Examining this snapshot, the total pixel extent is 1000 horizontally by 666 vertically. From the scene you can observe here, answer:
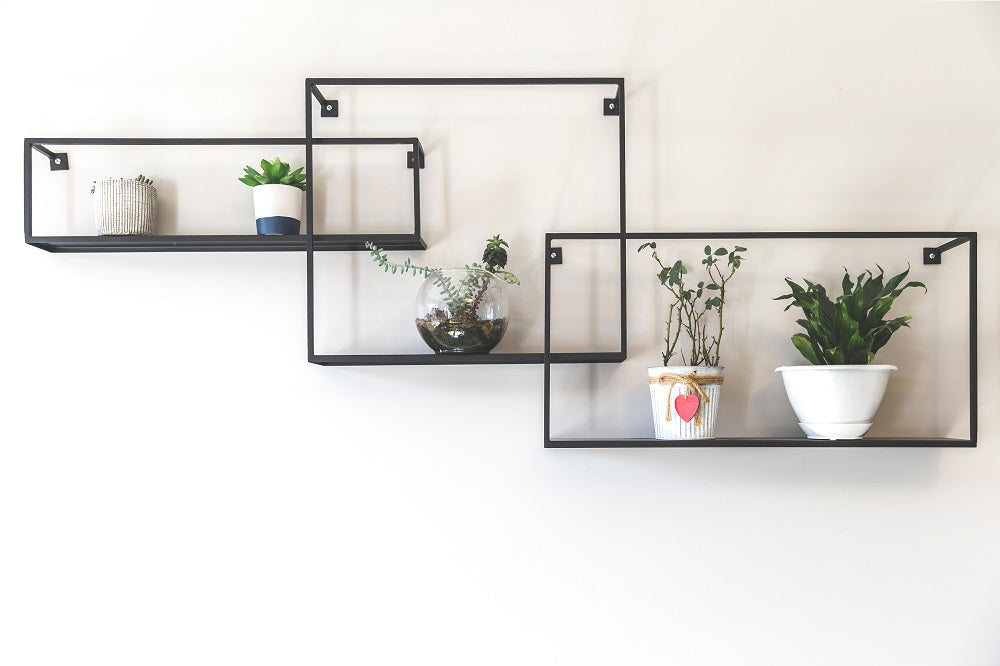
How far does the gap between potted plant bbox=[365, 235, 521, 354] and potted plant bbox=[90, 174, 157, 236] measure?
0.41 meters

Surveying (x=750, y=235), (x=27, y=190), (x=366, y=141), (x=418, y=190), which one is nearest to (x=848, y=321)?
(x=750, y=235)

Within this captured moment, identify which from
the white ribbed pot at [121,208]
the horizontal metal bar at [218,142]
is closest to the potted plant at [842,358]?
the horizontal metal bar at [218,142]

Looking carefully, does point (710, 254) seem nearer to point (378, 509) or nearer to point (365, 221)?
point (365, 221)

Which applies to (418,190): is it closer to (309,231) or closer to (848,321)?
(309,231)

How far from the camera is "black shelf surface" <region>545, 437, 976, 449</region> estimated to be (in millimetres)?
1159

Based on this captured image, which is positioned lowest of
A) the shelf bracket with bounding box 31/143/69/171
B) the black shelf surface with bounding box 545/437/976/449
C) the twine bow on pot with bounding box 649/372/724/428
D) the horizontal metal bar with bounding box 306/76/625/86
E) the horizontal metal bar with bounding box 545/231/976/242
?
the black shelf surface with bounding box 545/437/976/449

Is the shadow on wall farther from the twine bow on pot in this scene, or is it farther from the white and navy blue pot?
the white and navy blue pot

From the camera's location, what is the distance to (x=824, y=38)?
4.33 feet

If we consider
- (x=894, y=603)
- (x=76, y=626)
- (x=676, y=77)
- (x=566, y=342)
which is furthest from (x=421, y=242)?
(x=894, y=603)

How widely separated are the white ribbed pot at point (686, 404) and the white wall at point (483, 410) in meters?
0.12

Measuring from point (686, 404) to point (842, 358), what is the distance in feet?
0.82

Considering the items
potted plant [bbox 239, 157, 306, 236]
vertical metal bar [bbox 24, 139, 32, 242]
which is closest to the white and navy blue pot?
potted plant [bbox 239, 157, 306, 236]

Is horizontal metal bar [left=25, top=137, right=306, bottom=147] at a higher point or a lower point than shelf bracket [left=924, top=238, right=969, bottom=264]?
higher

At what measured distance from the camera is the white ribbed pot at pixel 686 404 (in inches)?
45.8
